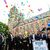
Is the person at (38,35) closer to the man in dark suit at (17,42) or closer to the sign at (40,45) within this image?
the sign at (40,45)

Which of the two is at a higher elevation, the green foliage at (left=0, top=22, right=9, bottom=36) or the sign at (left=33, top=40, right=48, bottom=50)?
the green foliage at (left=0, top=22, right=9, bottom=36)

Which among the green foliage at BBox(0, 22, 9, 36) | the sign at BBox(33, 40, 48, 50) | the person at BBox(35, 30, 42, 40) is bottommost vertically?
the sign at BBox(33, 40, 48, 50)

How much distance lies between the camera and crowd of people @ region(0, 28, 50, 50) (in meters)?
2.28

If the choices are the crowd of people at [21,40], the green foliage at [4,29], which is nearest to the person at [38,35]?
the crowd of people at [21,40]

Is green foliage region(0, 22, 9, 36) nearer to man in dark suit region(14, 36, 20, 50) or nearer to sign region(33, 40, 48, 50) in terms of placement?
man in dark suit region(14, 36, 20, 50)

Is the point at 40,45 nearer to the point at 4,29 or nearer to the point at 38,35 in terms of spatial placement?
the point at 38,35

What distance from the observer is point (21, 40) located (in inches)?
91.7

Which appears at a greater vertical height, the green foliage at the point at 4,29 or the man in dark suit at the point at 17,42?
the green foliage at the point at 4,29

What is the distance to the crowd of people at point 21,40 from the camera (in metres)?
2.28

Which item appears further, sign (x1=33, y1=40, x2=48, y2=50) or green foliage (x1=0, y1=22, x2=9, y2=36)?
green foliage (x1=0, y1=22, x2=9, y2=36)

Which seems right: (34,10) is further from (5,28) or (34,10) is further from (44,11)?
(5,28)

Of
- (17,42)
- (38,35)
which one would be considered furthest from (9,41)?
(38,35)

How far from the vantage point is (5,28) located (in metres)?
2.38

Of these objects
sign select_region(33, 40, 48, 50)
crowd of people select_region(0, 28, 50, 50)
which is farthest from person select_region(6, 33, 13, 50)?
sign select_region(33, 40, 48, 50)
